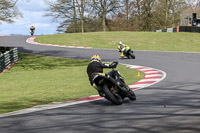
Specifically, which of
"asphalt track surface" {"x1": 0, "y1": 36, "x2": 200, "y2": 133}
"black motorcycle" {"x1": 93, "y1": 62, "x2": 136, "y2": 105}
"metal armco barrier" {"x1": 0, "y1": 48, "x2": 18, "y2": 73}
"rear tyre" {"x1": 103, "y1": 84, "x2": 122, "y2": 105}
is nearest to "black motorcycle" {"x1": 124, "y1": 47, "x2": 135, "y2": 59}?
"metal armco barrier" {"x1": 0, "y1": 48, "x2": 18, "y2": 73}

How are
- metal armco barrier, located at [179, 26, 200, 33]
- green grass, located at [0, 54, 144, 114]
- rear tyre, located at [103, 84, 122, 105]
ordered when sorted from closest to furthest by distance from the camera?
rear tyre, located at [103, 84, 122, 105]
green grass, located at [0, 54, 144, 114]
metal armco barrier, located at [179, 26, 200, 33]

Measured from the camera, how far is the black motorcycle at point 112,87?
915 cm

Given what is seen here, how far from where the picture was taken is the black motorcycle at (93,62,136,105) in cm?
915

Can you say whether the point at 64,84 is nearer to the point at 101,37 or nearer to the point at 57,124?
the point at 57,124

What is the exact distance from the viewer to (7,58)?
24.0m

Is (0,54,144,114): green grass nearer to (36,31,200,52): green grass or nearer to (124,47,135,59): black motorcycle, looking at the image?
(124,47,135,59): black motorcycle

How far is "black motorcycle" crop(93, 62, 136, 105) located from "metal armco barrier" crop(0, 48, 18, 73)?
14.0 m

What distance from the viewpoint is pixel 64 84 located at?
1506cm

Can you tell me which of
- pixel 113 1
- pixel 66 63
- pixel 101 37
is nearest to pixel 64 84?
pixel 66 63

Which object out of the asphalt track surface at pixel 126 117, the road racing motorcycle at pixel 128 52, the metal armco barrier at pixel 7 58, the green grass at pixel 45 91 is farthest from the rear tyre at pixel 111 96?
the road racing motorcycle at pixel 128 52

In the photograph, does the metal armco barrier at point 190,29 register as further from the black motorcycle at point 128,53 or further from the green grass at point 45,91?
the green grass at point 45,91

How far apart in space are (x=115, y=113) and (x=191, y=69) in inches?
450

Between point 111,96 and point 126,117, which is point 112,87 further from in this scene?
point 126,117

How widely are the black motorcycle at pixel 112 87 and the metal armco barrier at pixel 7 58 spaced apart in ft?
46.0
